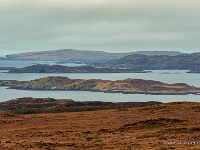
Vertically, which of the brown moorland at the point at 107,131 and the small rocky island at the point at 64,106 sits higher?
the brown moorland at the point at 107,131

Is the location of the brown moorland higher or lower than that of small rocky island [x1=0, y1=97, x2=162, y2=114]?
higher

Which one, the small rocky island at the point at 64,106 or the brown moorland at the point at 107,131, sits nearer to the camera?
the brown moorland at the point at 107,131

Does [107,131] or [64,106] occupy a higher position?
[107,131]

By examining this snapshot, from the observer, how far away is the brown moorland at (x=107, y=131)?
28.9m

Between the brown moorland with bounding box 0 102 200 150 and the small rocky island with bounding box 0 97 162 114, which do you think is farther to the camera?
the small rocky island with bounding box 0 97 162 114

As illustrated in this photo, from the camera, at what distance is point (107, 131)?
36281 mm

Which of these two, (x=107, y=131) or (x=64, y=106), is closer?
(x=107, y=131)

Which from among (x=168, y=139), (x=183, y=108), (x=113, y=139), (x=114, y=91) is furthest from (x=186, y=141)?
(x=114, y=91)

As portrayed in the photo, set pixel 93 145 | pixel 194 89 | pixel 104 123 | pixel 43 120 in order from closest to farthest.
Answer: pixel 93 145 < pixel 104 123 < pixel 43 120 < pixel 194 89

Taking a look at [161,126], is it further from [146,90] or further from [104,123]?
[146,90]

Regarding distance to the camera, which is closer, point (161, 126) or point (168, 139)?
point (168, 139)

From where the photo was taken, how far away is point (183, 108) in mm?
50219

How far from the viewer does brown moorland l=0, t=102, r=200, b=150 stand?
28.9 meters

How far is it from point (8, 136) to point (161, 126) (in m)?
13.3
